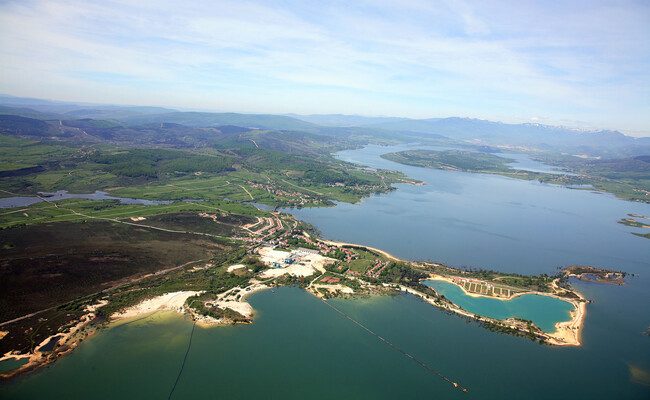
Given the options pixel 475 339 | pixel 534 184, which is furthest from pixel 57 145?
pixel 534 184

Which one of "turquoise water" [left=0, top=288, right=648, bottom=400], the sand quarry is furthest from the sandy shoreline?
the sand quarry

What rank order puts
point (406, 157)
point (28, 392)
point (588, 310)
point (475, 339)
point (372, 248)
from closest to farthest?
point (28, 392)
point (475, 339)
point (588, 310)
point (372, 248)
point (406, 157)

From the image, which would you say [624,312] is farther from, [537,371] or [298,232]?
[298,232]

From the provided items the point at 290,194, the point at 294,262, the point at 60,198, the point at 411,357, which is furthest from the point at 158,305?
the point at 290,194

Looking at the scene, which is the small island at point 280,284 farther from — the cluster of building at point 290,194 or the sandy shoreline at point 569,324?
the cluster of building at point 290,194

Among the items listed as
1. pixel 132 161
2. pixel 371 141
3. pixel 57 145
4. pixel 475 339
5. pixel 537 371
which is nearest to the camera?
pixel 537 371

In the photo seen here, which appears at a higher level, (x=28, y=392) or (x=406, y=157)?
(x=406, y=157)
